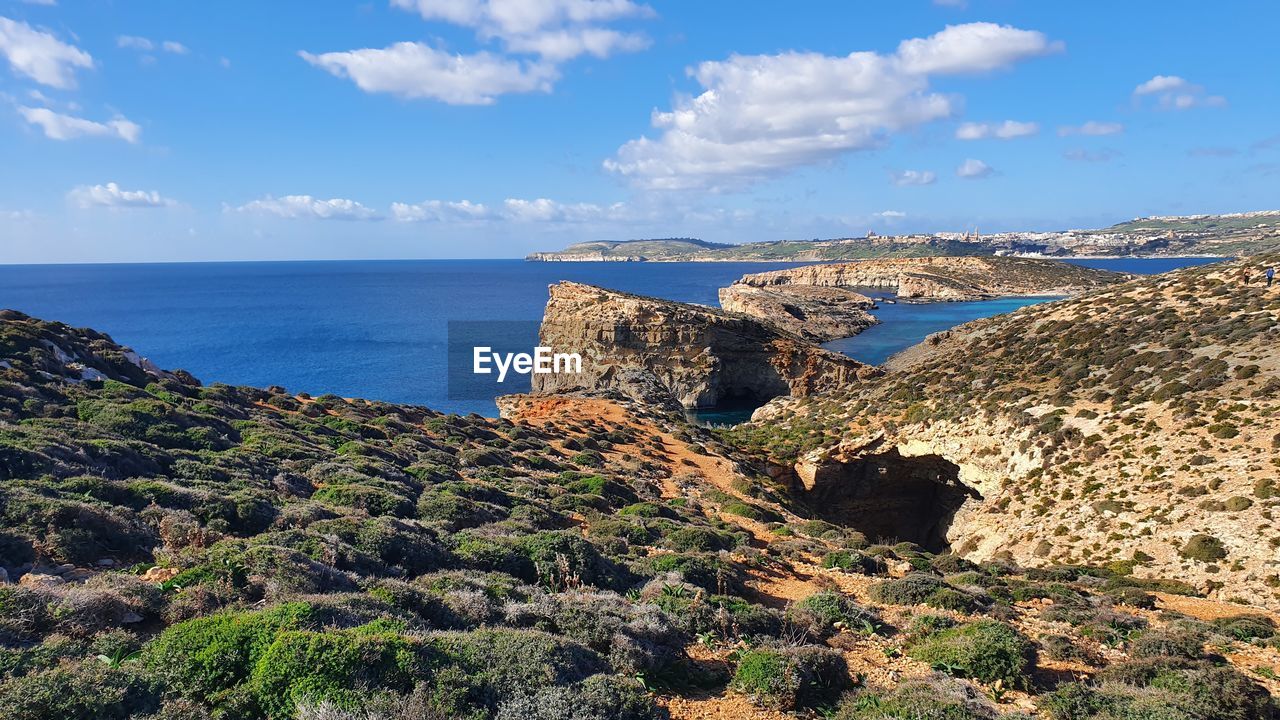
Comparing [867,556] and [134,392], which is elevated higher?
[134,392]

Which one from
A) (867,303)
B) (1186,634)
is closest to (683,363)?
(1186,634)

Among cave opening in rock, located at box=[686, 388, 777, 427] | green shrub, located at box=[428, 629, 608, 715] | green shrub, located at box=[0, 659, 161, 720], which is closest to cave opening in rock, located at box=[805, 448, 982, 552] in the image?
green shrub, located at box=[428, 629, 608, 715]

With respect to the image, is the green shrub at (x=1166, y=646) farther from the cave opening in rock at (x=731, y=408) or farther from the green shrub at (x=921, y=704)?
the cave opening in rock at (x=731, y=408)

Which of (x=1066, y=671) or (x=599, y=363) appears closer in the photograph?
(x=1066, y=671)

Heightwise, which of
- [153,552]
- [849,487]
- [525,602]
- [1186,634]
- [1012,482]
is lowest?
[849,487]

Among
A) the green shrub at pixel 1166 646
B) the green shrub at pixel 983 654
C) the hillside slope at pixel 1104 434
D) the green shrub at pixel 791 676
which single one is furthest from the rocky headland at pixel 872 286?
the green shrub at pixel 791 676

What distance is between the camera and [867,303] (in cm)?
13475

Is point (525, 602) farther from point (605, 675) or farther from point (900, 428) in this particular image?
point (900, 428)

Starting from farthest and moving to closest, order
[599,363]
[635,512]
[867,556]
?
1. [599,363]
2. [635,512]
3. [867,556]

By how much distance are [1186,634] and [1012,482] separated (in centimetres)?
1508

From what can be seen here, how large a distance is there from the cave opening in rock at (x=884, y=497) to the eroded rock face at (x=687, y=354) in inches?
1168

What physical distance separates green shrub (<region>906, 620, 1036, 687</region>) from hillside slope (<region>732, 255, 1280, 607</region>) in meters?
11.5

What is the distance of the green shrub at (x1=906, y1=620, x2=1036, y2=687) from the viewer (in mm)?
8875

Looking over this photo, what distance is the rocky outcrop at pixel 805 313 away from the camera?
334ft
